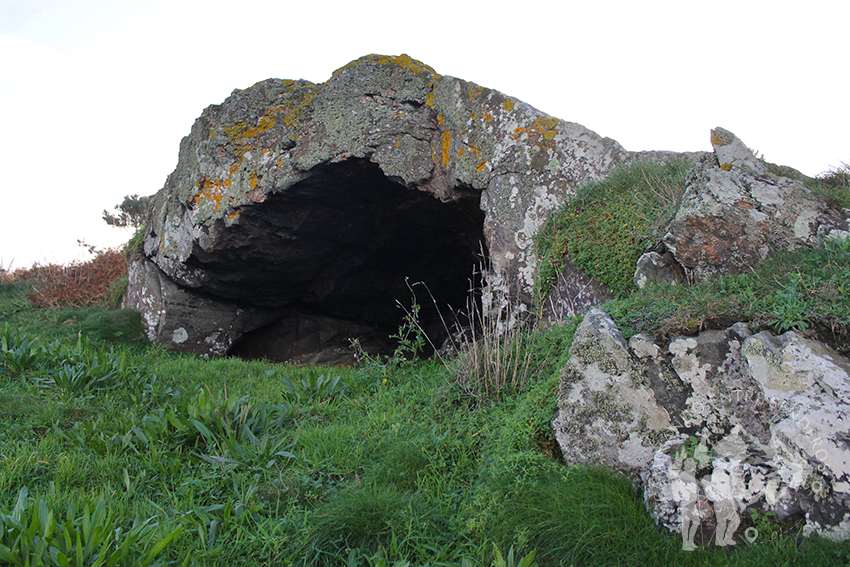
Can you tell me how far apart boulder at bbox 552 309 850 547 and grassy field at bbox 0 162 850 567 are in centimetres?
13

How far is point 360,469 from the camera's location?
3607mm

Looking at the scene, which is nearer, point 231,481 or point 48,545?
point 48,545

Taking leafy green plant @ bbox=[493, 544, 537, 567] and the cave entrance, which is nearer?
leafy green plant @ bbox=[493, 544, 537, 567]

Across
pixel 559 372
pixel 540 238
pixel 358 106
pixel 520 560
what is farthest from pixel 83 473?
pixel 358 106

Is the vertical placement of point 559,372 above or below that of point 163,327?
above

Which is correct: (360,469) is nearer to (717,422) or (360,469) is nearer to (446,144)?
(717,422)

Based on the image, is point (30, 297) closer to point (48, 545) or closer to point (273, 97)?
point (273, 97)

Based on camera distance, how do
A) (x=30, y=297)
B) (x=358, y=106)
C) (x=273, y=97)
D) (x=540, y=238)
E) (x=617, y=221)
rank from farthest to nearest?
(x=30, y=297)
(x=273, y=97)
(x=358, y=106)
(x=540, y=238)
(x=617, y=221)

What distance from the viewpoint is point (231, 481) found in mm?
3541

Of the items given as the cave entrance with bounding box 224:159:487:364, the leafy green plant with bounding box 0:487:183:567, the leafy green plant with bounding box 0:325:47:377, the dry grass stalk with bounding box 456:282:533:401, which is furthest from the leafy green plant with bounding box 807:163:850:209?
the leafy green plant with bounding box 0:325:47:377

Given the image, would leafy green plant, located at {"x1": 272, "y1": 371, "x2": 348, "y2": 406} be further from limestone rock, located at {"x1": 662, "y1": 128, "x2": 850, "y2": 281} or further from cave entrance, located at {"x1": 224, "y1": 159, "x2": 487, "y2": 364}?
limestone rock, located at {"x1": 662, "y1": 128, "x2": 850, "y2": 281}

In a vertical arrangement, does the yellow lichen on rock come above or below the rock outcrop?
above

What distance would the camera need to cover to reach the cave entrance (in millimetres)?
6965

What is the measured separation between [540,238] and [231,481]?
12.1ft
